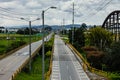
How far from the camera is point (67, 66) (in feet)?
214

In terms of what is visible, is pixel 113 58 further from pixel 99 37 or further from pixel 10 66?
pixel 99 37

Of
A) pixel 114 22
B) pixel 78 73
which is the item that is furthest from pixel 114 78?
pixel 114 22

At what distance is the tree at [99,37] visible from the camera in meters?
106

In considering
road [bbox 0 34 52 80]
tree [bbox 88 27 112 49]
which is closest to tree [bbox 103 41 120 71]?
road [bbox 0 34 52 80]

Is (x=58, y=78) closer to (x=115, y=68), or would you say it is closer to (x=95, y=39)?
(x=115, y=68)

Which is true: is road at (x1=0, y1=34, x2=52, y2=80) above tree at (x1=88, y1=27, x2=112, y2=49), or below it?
below

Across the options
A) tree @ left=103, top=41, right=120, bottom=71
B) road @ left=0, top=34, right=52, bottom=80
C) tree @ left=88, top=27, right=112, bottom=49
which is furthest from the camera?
tree @ left=88, top=27, right=112, bottom=49

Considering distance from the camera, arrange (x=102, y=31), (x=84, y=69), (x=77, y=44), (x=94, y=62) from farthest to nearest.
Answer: (x=77, y=44) < (x=102, y=31) < (x=94, y=62) < (x=84, y=69)

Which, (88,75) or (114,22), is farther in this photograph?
(114,22)

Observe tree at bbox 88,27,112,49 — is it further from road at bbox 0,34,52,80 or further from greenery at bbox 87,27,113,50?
road at bbox 0,34,52,80

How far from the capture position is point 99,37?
11162 centimetres

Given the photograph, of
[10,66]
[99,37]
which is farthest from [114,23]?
[10,66]

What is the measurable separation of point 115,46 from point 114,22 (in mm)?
50169

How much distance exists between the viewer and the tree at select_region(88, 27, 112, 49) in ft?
349
